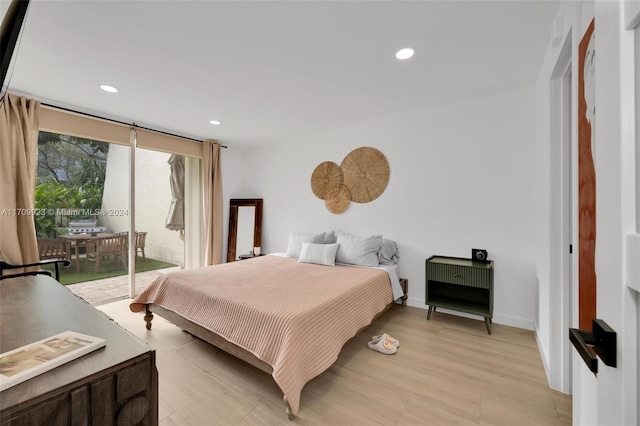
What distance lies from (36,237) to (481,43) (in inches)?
175

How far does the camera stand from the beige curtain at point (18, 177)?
252 centimetres

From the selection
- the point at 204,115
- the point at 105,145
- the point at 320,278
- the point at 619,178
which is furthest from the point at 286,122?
the point at 619,178

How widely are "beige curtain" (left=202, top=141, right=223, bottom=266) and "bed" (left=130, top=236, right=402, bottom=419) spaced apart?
5.27ft

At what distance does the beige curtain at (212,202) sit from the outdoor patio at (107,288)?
37.3 inches

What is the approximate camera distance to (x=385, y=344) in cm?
229

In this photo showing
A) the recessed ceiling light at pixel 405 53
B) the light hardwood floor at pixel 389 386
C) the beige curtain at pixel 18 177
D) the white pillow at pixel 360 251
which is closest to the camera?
the light hardwood floor at pixel 389 386

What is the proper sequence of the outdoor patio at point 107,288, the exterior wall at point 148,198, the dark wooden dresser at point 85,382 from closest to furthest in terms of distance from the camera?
the dark wooden dresser at point 85,382, the outdoor patio at point 107,288, the exterior wall at point 148,198

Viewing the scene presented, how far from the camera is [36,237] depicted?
8.94 ft

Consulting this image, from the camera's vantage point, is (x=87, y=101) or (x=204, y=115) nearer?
(x=87, y=101)

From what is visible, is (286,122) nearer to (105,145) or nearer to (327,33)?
(327,33)

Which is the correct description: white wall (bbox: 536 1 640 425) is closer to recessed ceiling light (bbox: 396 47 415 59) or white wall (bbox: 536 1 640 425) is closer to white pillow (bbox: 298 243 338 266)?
recessed ceiling light (bbox: 396 47 415 59)

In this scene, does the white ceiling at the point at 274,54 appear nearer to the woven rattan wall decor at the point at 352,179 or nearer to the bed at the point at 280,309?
the woven rattan wall decor at the point at 352,179

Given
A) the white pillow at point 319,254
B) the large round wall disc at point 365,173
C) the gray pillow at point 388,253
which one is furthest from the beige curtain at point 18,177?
the gray pillow at point 388,253

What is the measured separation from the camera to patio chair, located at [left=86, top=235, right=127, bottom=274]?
348 centimetres
